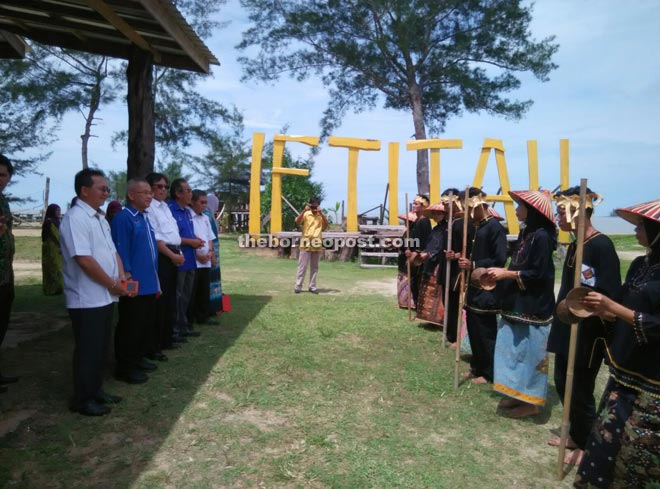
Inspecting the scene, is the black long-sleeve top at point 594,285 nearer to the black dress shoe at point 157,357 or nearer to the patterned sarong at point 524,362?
the patterned sarong at point 524,362

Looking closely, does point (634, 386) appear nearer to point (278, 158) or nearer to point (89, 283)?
point (89, 283)

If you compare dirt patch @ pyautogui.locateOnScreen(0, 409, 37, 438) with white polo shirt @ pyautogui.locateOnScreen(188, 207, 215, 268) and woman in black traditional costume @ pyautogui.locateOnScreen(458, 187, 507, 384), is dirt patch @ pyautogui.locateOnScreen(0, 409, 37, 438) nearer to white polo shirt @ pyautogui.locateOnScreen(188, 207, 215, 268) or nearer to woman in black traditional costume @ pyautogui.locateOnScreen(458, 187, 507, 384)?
white polo shirt @ pyautogui.locateOnScreen(188, 207, 215, 268)

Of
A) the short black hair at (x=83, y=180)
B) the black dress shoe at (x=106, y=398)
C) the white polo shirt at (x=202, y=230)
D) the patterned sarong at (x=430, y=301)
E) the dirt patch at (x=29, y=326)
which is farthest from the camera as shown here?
the patterned sarong at (x=430, y=301)

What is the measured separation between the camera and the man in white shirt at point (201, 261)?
5824mm

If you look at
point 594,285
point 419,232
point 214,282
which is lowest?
point 214,282

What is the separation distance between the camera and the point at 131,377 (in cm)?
410

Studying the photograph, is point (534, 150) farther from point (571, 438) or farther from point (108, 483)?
point (108, 483)

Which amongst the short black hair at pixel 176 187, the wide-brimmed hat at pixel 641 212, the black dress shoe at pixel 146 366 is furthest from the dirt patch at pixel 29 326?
the wide-brimmed hat at pixel 641 212

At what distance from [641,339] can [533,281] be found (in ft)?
4.74

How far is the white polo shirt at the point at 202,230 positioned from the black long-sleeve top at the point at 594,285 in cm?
399

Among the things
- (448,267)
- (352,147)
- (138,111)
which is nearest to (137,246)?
(138,111)

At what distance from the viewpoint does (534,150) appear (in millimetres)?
13383

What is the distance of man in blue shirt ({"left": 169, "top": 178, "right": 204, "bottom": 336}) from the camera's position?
5402 millimetres

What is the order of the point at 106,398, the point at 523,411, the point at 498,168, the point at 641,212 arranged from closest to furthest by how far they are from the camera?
the point at 641,212 < the point at 106,398 < the point at 523,411 < the point at 498,168
